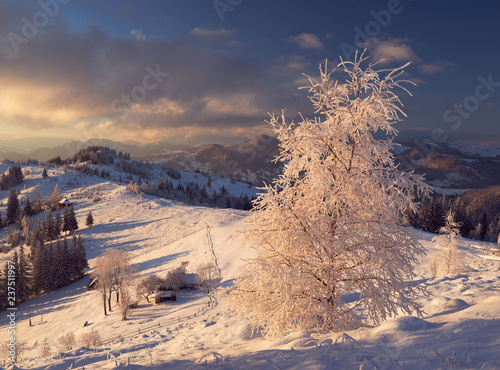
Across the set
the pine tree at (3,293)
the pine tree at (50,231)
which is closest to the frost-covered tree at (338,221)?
the pine tree at (3,293)

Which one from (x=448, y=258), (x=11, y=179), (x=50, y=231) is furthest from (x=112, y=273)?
(x=11, y=179)

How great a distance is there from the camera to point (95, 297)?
4338cm

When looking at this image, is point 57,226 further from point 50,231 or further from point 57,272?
point 57,272

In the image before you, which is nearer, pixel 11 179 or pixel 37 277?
pixel 37 277

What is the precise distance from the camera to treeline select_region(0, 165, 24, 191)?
12875 centimetres

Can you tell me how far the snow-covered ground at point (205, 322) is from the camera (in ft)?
16.3

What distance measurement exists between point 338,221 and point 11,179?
6995 inches

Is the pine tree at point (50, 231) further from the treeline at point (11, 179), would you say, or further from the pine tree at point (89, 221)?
the treeline at point (11, 179)

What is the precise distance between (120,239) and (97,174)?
117 meters

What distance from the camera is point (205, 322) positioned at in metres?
18.6

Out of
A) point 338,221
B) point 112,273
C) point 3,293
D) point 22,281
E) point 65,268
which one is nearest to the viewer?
point 338,221

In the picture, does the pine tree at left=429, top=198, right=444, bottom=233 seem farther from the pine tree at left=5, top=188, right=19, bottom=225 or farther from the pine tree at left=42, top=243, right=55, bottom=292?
the pine tree at left=5, top=188, right=19, bottom=225

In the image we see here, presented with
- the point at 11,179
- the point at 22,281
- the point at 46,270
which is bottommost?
the point at 22,281

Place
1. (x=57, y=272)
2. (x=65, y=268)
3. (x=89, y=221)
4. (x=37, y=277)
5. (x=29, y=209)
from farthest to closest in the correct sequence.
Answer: (x=29, y=209) < (x=89, y=221) < (x=65, y=268) < (x=57, y=272) < (x=37, y=277)
